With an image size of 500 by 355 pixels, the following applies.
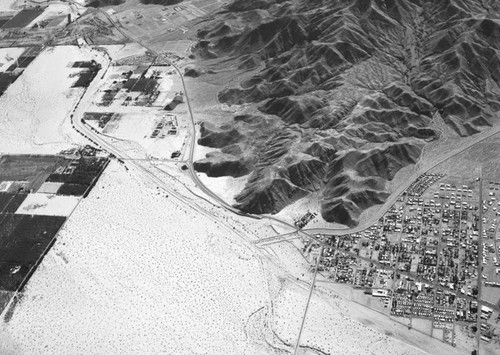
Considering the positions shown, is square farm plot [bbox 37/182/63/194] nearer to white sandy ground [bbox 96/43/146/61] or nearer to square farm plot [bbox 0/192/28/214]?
square farm plot [bbox 0/192/28/214]

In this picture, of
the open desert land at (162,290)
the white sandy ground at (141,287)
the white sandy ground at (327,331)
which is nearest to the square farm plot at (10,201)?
the open desert land at (162,290)

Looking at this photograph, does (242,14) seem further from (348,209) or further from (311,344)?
(311,344)

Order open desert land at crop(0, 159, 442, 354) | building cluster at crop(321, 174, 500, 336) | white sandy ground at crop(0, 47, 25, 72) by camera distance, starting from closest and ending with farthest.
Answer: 1. open desert land at crop(0, 159, 442, 354)
2. building cluster at crop(321, 174, 500, 336)
3. white sandy ground at crop(0, 47, 25, 72)

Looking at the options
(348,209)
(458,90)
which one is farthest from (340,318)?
(458,90)

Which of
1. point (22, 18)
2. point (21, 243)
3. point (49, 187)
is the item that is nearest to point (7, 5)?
point (22, 18)

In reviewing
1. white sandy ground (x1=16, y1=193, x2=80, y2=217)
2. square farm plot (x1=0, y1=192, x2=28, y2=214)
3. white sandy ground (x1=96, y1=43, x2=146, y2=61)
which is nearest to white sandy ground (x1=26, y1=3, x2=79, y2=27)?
white sandy ground (x1=96, y1=43, x2=146, y2=61)

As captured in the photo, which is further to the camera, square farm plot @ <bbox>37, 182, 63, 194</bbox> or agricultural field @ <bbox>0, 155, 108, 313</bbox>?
square farm plot @ <bbox>37, 182, 63, 194</bbox>

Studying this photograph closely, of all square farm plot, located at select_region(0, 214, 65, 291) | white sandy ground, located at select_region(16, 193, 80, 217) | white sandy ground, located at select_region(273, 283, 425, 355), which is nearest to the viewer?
white sandy ground, located at select_region(273, 283, 425, 355)
